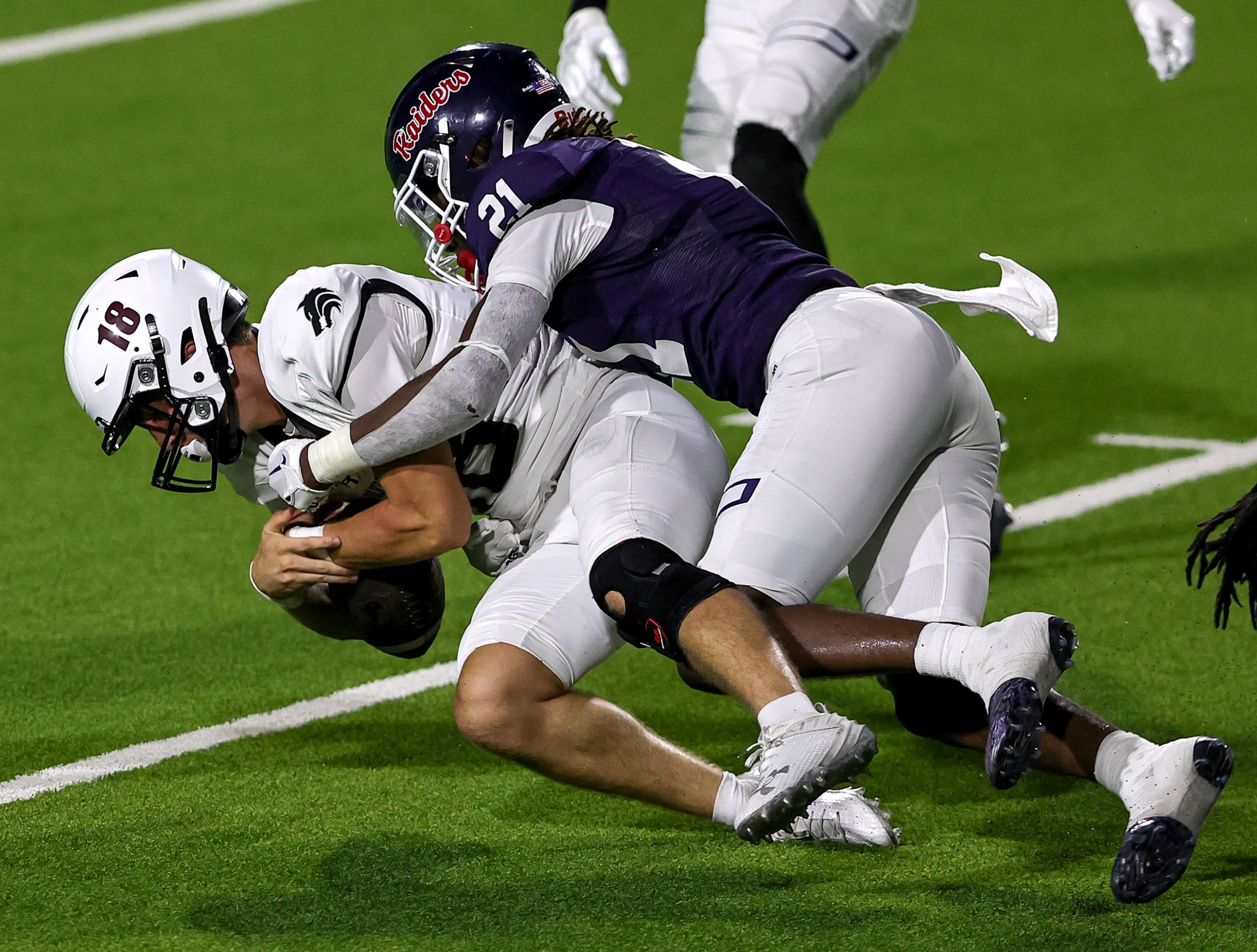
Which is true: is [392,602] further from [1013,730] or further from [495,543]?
[1013,730]

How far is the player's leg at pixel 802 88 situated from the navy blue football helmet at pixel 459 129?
1259mm

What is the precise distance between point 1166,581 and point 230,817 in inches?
101

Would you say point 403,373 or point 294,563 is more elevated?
point 403,373

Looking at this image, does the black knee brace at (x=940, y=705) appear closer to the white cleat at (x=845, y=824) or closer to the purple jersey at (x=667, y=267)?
the white cleat at (x=845, y=824)

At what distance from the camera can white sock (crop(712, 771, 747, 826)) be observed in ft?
10.1

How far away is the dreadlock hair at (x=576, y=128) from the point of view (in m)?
3.46

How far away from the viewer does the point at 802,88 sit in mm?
4855

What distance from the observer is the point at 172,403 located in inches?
125

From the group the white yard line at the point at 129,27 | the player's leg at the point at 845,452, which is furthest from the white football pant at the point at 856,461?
the white yard line at the point at 129,27

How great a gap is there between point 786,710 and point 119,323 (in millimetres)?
1409

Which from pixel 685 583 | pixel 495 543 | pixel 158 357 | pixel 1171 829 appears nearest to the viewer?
pixel 1171 829

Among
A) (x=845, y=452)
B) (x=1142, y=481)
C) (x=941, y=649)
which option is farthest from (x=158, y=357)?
(x=1142, y=481)

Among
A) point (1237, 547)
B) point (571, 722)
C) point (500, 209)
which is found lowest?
point (571, 722)

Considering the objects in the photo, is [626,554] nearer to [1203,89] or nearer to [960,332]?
[960,332]
